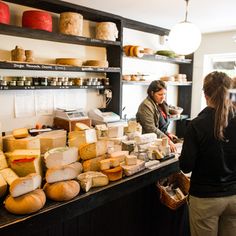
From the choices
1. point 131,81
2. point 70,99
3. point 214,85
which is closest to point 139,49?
point 131,81

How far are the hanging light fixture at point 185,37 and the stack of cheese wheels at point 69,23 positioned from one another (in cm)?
109

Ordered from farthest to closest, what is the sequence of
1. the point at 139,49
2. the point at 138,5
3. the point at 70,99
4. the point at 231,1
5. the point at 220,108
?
the point at 139,49 → the point at 70,99 → the point at 138,5 → the point at 231,1 → the point at 220,108

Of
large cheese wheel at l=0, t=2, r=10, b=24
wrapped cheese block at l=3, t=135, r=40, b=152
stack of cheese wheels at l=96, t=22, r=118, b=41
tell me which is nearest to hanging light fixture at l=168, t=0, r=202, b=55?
stack of cheese wheels at l=96, t=22, r=118, b=41

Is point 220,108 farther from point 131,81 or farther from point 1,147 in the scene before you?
point 131,81

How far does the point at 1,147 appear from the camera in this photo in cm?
161

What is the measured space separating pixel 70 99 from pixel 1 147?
1817 millimetres

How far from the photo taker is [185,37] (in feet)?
8.11

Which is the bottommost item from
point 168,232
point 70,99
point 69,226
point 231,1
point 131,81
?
point 168,232

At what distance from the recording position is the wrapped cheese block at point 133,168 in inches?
62.2

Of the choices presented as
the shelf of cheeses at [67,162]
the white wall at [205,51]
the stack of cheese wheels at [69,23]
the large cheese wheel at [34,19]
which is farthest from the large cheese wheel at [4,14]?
the white wall at [205,51]

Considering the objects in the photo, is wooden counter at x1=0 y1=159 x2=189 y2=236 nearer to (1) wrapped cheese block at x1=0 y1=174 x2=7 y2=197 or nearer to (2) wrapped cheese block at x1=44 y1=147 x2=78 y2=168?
(1) wrapped cheese block at x1=0 y1=174 x2=7 y2=197

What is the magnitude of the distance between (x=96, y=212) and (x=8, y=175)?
66 centimetres

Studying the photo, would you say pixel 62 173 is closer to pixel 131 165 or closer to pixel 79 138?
pixel 79 138

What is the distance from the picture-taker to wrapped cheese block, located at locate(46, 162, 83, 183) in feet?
4.27
